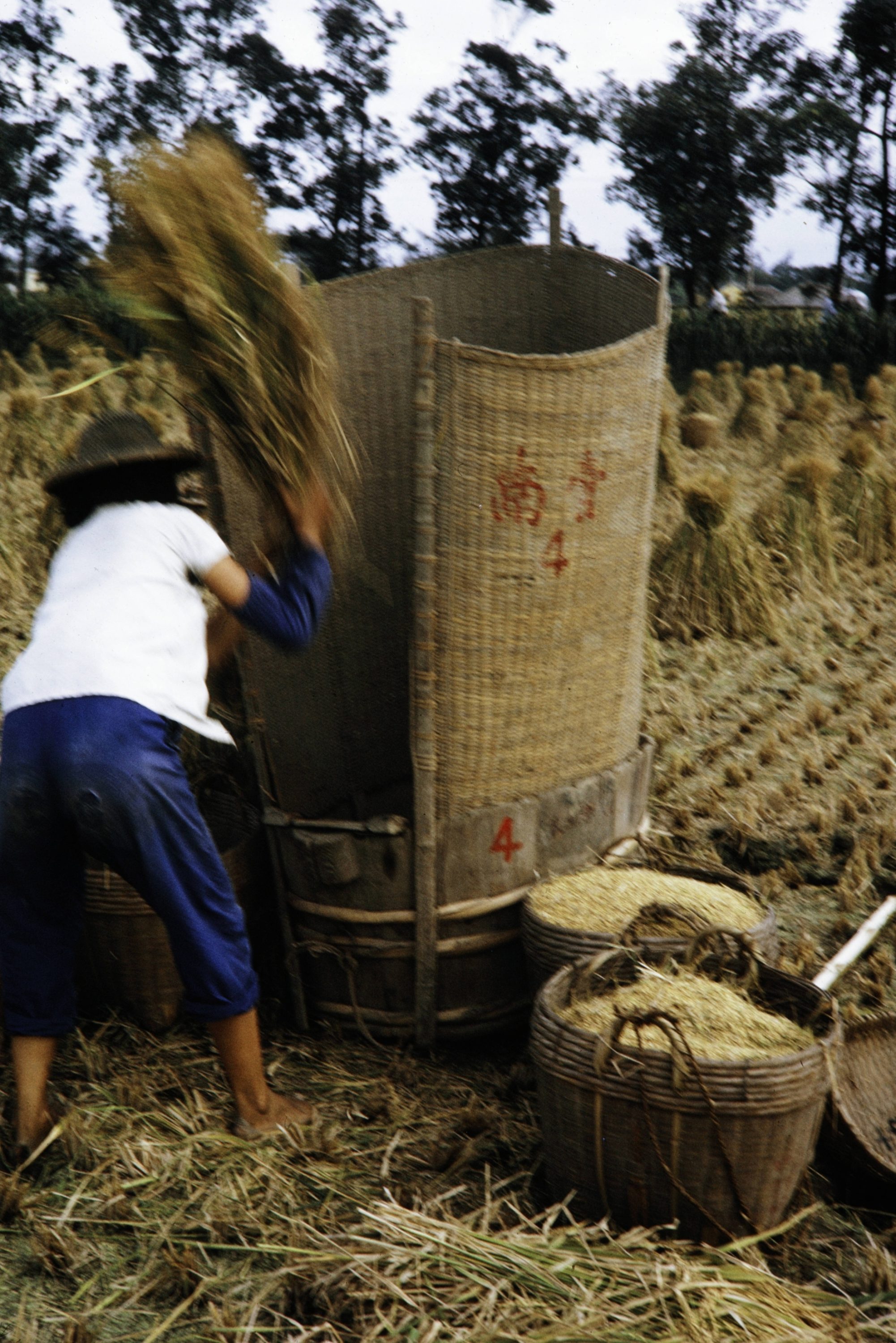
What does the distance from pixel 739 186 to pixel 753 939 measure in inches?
1080

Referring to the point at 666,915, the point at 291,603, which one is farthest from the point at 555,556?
the point at 666,915

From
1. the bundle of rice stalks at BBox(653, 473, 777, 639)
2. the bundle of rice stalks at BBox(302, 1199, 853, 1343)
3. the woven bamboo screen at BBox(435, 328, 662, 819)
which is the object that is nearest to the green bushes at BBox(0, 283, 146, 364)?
the woven bamboo screen at BBox(435, 328, 662, 819)

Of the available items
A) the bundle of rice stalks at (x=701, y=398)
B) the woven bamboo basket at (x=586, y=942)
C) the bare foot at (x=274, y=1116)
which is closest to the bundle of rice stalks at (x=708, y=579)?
the woven bamboo basket at (x=586, y=942)

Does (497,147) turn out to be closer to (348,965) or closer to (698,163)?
(698,163)

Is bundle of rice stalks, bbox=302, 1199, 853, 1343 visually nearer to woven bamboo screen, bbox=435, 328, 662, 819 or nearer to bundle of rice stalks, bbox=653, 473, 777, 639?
woven bamboo screen, bbox=435, 328, 662, 819

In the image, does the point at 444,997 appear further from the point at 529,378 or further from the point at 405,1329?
the point at 529,378

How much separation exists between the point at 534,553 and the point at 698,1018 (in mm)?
1139

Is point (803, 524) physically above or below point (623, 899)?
above

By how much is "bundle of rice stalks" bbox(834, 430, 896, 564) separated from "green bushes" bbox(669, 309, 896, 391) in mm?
14730

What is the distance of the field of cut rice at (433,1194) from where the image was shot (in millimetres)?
2135

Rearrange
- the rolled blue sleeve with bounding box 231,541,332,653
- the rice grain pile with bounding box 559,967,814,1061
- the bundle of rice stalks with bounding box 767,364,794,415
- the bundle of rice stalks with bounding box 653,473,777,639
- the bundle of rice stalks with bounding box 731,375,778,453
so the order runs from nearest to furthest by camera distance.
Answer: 1. the rice grain pile with bounding box 559,967,814,1061
2. the rolled blue sleeve with bounding box 231,541,332,653
3. the bundle of rice stalks with bounding box 653,473,777,639
4. the bundle of rice stalks with bounding box 731,375,778,453
5. the bundle of rice stalks with bounding box 767,364,794,415

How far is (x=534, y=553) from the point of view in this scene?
299 centimetres

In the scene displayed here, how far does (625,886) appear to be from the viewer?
3104mm

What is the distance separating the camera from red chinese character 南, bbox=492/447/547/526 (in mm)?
2916
